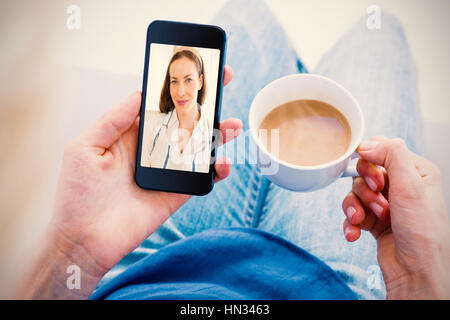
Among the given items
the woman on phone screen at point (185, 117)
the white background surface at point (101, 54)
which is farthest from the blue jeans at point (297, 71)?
the woman on phone screen at point (185, 117)

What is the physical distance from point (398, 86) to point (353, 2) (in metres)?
0.20

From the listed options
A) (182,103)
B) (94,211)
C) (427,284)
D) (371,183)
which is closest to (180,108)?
(182,103)

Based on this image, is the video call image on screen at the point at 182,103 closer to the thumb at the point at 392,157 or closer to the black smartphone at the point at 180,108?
the black smartphone at the point at 180,108

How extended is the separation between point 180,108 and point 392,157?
32cm

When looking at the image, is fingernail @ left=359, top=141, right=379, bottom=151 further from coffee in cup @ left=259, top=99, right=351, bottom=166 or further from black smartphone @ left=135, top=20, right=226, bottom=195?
black smartphone @ left=135, top=20, right=226, bottom=195

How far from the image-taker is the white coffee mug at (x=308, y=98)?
1.38 feet

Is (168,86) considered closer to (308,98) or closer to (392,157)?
(308,98)

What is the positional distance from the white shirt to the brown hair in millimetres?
12

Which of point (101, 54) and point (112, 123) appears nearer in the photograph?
point (112, 123)

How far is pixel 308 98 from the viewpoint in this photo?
0.49 meters
